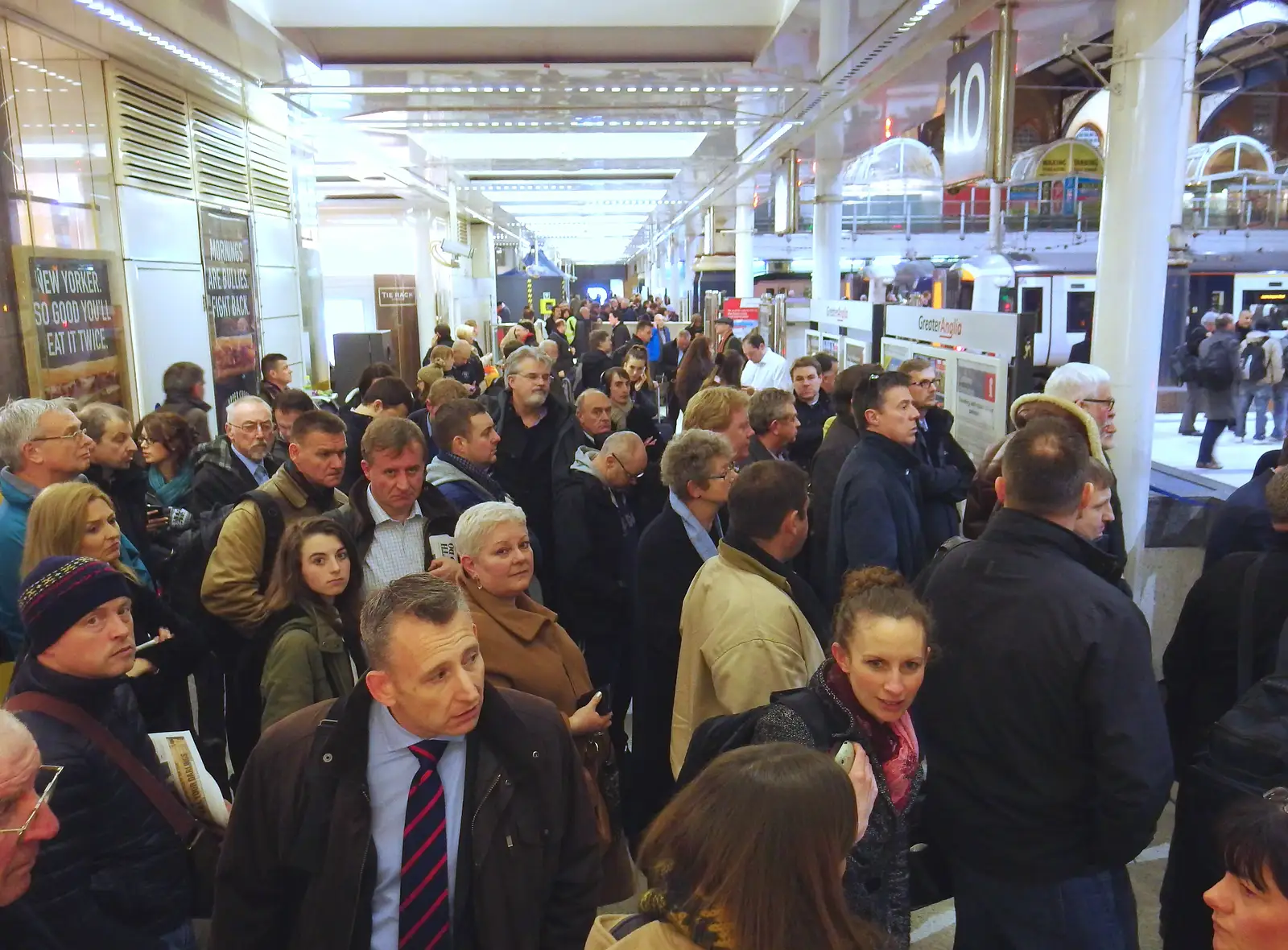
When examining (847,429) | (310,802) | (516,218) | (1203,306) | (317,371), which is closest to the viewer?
(310,802)

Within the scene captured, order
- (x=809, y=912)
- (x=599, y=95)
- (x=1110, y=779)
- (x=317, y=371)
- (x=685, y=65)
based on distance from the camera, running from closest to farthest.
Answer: (x=809, y=912) < (x=1110, y=779) < (x=685, y=65) < (x=599, y=95) < (x=317, y=371)

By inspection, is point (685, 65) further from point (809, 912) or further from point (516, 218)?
point (516, 218)

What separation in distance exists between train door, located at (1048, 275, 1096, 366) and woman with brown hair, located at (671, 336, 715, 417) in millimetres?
8262

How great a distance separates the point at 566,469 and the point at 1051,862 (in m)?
2.50

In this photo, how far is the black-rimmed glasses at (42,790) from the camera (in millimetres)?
1562

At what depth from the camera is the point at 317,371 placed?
10164 millimetres

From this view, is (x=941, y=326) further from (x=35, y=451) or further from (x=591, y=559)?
(x=35, y=451)

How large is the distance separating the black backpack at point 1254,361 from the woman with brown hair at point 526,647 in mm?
8500

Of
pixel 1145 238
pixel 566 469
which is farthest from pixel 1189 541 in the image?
pixel 566 469

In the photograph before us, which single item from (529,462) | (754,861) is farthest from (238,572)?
(754,861)

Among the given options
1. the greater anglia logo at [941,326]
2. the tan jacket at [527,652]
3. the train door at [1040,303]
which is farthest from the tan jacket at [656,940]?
the train door at [1040,303]

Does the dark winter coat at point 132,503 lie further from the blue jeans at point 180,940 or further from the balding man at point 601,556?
the blue jeans at point 180,940

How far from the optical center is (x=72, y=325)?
5.32 m

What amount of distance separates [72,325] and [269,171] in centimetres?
403
